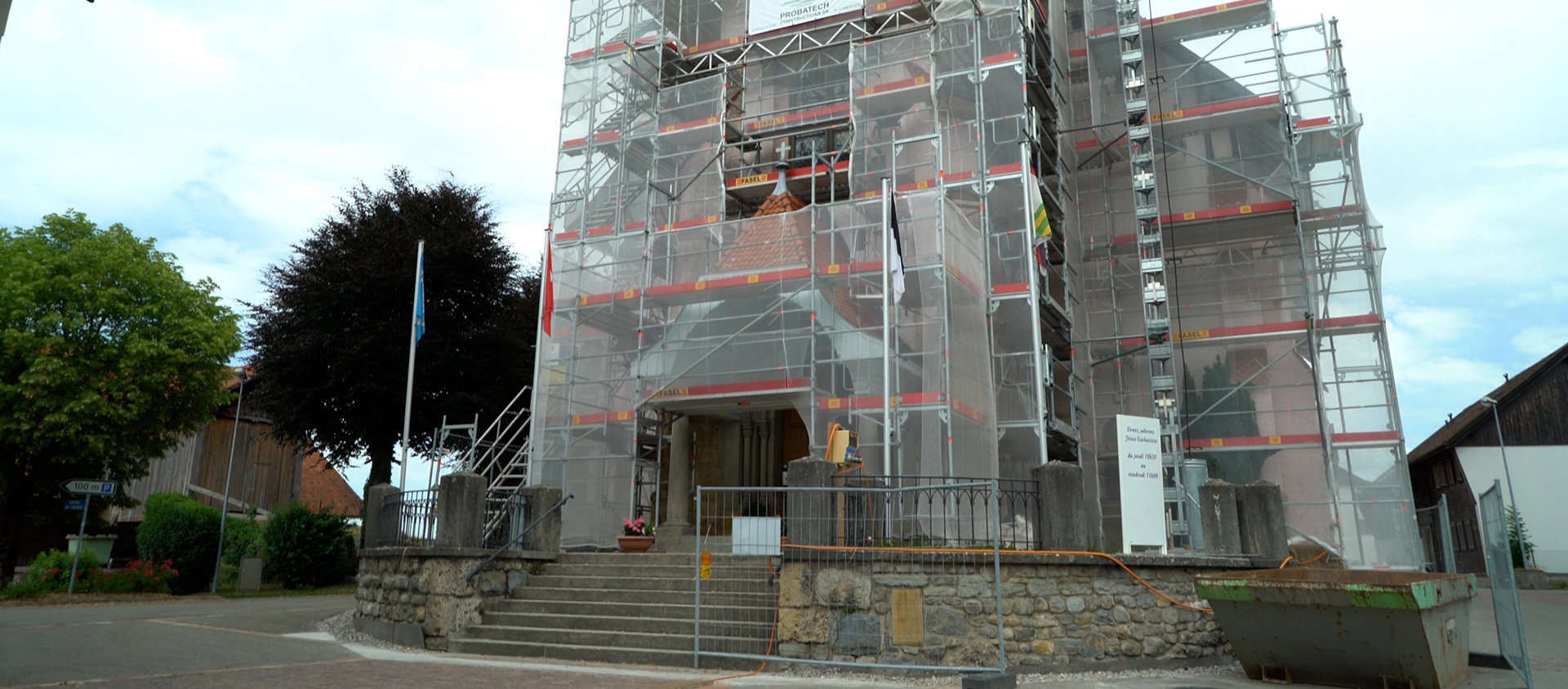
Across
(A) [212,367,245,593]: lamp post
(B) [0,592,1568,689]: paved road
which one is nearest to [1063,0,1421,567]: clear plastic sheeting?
(B) [0,592,1568,689]: paved road

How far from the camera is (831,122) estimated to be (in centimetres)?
2095

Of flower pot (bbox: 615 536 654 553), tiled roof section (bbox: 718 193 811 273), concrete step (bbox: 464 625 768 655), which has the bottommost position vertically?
concrete step (bbox: 464 625 768 655)

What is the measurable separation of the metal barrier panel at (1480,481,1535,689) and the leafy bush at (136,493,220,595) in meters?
24.2

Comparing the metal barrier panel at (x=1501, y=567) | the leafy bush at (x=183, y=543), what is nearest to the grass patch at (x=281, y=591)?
the leafy bush at (x=183, y=543)

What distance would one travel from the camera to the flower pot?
15.0 meters

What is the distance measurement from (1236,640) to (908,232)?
9537 mm

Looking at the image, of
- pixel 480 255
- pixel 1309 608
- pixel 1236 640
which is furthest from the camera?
pixel 480 255

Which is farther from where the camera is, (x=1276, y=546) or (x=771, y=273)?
(x=771, y=273)

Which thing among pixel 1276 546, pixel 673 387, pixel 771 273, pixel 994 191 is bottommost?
pixel 1276 546

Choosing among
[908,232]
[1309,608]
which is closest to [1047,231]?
[908,232]

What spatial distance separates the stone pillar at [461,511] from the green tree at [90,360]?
13.3 meters

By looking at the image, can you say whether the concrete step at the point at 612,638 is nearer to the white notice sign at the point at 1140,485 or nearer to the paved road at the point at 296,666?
the paved road at the point at 296,666

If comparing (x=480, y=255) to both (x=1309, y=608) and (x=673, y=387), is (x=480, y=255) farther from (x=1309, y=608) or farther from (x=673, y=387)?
(x=1309, y=608)

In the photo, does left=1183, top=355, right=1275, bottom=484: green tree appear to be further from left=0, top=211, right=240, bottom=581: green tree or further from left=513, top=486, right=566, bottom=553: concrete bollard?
left=0, top=211, right=240, bottom=581: green tree
